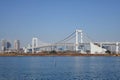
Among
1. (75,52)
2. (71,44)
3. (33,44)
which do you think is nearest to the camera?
(71,44)

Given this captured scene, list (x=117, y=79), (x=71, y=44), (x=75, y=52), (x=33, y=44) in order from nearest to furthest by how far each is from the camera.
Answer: (x=117, y=79) < (x=71, y=44) < (x=75, y=52) < (x=33, y=44)

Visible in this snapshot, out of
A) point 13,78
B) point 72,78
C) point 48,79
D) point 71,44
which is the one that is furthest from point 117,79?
point 71,44

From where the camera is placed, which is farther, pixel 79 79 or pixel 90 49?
pixel 90 49

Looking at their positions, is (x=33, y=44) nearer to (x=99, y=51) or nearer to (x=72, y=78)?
(x=99, y=51)

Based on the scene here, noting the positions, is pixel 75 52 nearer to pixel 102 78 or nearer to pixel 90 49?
pixel 90 49

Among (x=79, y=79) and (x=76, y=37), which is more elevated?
(x=76, y=37)

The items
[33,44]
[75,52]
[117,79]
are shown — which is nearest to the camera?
[117,79]

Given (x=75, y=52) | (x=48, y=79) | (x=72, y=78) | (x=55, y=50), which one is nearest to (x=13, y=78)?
(x=48, y=79)

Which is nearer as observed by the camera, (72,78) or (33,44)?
(72,78)
